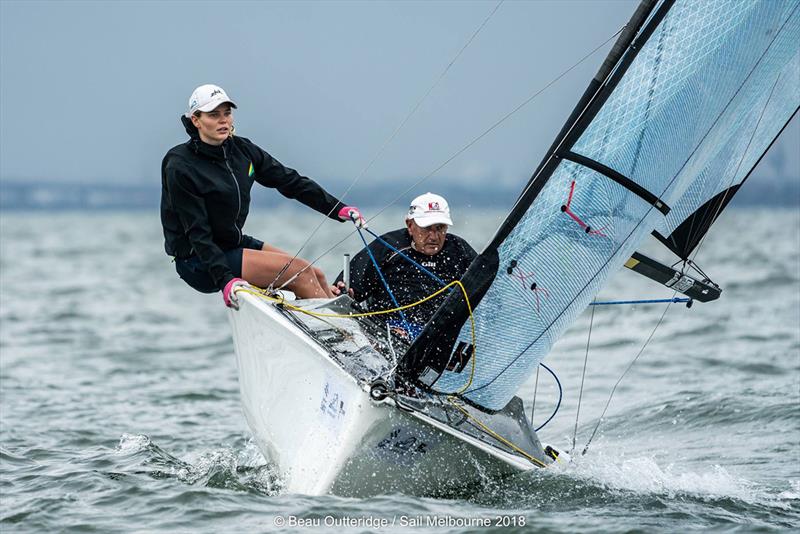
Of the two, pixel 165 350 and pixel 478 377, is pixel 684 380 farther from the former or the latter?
pixel 165 350

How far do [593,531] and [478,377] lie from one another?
0.81m

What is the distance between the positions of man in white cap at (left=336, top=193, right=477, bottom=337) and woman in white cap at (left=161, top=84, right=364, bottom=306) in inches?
8.7

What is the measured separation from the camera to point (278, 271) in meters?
5.17

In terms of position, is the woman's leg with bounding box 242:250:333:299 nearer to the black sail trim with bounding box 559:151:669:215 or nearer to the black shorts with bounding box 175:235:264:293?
the black shorts with bounding box 175:235:264:293

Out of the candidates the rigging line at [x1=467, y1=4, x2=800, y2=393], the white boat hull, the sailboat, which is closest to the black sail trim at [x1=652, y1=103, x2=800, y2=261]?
the sailboat

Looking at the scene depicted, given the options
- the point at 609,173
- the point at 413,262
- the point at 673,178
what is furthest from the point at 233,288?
the point at 673,178

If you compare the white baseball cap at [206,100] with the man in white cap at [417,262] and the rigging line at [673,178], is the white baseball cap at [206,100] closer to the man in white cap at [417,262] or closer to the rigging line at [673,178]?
the man in white cap at [417,262]

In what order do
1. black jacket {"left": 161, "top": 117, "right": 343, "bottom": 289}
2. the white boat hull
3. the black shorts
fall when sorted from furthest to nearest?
1. the black shorts
2. black jacket {"left": 161, "top": 117, "right": 343, "bottom": 289}
3. the white boat hull

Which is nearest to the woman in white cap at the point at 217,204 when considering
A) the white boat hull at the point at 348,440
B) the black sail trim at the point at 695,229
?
the white boat hull at the point at 348,440

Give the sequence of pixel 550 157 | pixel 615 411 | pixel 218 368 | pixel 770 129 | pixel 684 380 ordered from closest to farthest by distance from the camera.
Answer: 1. pixel 550 157
2. pixel 770 129
3. pixel 615 411
4. pixel 684 380
5. pixel 218 368

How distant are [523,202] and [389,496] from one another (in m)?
1.26

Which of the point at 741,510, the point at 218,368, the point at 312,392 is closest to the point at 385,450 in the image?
the point at 312,392

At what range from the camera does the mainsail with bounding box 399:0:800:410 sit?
4195 millimetres

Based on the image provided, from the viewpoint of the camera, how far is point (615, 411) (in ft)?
23.5
